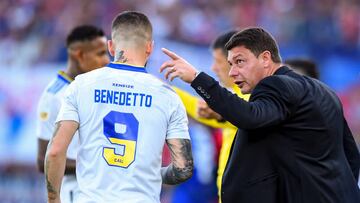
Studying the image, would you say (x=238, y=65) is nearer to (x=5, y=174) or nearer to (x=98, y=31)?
(x=98, y=31)

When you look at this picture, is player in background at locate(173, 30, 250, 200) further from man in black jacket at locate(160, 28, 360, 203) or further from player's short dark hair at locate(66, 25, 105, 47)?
man in black jacket at locate(160, 28, 360, 203)

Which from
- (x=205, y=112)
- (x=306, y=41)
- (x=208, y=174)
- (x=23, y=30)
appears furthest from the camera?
(x=23, y=30)

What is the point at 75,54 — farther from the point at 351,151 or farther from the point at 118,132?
the point at 351,151

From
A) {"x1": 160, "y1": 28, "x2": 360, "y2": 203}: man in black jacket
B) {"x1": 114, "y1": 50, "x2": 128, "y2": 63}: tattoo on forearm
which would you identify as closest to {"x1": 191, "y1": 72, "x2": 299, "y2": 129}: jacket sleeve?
{"x1": 160, "y1": 28, "x2": 360, "y2": 203}: man in black jacket

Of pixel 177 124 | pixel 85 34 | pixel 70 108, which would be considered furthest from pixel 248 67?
pixel 85 34

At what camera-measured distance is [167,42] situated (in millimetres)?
14539

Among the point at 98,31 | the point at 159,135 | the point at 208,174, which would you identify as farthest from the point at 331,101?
the point at 208,174

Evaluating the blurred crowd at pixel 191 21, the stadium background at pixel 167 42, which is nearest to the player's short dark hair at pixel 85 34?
the stadium background at pixel 167 42

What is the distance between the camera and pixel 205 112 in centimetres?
743

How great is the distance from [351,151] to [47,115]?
271 centimetres

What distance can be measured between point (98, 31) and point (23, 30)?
835 centimetres

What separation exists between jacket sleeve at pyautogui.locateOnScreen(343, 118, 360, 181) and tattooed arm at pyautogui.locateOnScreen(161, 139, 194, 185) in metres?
1.11

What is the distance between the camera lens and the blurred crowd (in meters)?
14.4

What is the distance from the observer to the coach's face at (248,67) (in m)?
5.34
